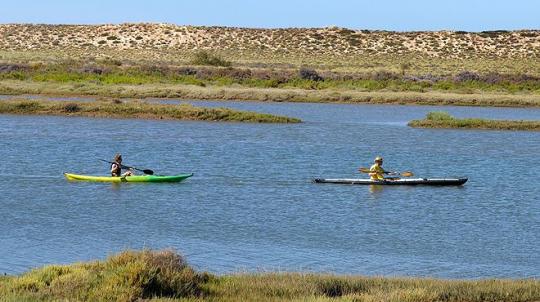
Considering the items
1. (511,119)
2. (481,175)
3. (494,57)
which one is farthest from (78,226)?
(494,57)

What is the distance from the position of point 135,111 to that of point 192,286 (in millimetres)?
35310

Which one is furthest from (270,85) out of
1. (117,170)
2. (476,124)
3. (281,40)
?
(281,40)

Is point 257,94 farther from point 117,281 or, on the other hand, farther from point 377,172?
point 117,281

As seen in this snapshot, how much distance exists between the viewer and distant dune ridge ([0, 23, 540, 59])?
107 meters

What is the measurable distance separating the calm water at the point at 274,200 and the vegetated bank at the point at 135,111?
1.00 metres

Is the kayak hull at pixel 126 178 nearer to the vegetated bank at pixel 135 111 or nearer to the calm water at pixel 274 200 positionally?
the calm water at pixel 274 200

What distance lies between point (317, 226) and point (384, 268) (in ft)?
15.2

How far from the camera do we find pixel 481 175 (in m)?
33.2

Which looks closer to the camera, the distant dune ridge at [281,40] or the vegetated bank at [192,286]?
the vegetated bank at [192,286]

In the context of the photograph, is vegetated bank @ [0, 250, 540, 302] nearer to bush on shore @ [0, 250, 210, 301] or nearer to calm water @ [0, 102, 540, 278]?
bush on shore @ [0, 250, 210, 301]

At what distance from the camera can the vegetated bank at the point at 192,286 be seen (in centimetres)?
1298

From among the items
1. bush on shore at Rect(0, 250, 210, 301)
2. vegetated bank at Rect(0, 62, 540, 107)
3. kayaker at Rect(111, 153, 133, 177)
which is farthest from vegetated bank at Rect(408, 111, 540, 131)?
bush on shore at Rect(0, 250, 210, 301)

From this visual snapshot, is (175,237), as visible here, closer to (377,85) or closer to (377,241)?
(377,241)

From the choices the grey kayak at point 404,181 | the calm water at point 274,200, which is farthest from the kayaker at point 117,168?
the grey kayak at point 404,181
